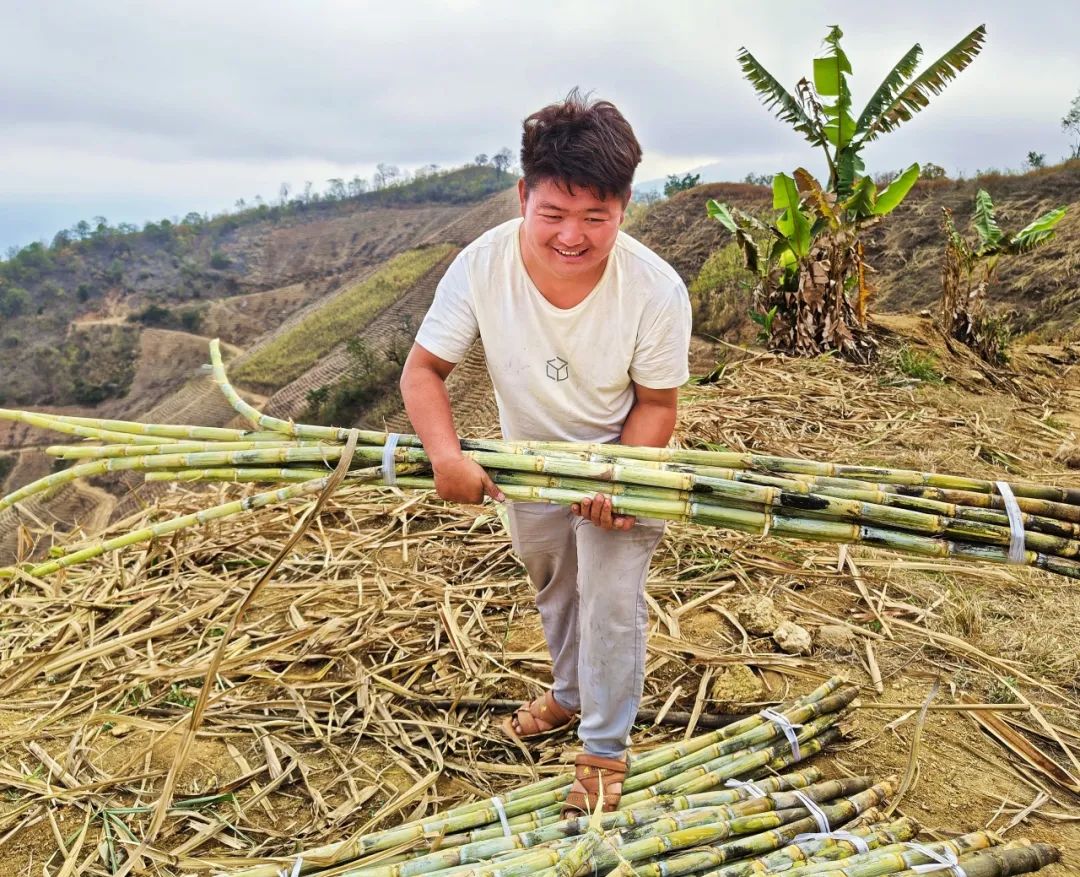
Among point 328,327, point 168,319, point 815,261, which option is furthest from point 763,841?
point 168,319

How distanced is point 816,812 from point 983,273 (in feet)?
26.1

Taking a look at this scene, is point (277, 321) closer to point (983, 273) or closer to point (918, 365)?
point (983, 273)

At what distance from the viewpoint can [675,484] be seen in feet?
5.46

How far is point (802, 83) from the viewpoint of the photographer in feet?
21.6

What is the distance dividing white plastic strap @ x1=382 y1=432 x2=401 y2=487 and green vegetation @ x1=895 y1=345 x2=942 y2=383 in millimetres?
5461

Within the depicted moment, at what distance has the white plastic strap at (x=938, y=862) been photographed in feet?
4.70

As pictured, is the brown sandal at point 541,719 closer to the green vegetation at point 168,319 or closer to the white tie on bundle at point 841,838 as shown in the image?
the white tie on bundle at point 841,838

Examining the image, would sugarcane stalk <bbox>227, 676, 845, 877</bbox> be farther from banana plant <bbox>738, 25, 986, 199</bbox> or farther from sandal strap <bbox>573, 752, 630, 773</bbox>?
banana plant <bbox>738, 25, 986, 199</bbox>

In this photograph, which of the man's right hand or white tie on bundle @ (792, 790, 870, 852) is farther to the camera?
the man's right hand

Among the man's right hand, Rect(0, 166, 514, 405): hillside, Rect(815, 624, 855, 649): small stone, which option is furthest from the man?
Rect(0, 166, 514, 405): hillside

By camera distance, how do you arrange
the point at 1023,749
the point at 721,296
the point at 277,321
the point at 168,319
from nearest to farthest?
the point at 1023,749
the point at 721,296
the point at 168,319
the point at 277,321

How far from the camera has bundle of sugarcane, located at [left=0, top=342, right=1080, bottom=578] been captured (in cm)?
164

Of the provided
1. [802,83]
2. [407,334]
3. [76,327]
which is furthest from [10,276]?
[802,83]

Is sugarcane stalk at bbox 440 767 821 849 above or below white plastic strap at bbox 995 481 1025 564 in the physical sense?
below
